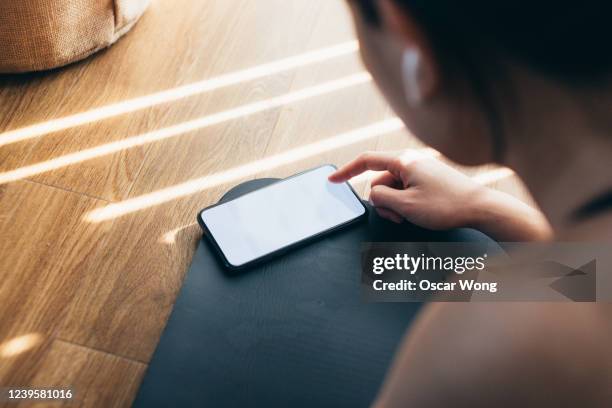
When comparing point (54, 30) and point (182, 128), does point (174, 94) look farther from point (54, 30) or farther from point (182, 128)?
point (54, 30)

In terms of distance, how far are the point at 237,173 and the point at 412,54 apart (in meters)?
0.72

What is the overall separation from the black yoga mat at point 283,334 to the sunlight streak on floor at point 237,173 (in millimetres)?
266

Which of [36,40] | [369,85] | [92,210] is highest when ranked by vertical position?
[36,40]

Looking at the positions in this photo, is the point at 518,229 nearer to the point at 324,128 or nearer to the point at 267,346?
the point at 267,346

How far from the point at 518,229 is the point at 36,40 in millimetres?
886

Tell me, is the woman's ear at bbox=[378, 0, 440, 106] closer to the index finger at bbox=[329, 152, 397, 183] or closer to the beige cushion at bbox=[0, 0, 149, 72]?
the index finger at bbox=[329, 152, 397, 183]

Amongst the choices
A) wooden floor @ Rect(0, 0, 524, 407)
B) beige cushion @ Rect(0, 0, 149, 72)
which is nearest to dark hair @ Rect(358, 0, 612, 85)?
wooden floor @ Rect(0, 0, 524, 407)

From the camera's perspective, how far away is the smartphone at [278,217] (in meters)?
0.85

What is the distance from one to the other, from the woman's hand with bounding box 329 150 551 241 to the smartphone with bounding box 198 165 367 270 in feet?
0.19

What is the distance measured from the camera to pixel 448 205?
2.75 feet

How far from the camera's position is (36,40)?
46.5 inches

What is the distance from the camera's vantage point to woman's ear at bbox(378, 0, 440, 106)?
403 millimetres

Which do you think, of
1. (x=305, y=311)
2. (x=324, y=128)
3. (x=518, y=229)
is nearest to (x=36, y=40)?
(x=324, y=128)

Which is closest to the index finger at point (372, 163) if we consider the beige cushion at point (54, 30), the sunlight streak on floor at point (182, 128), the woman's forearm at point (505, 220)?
the woman's forearm at point (505, 220)
